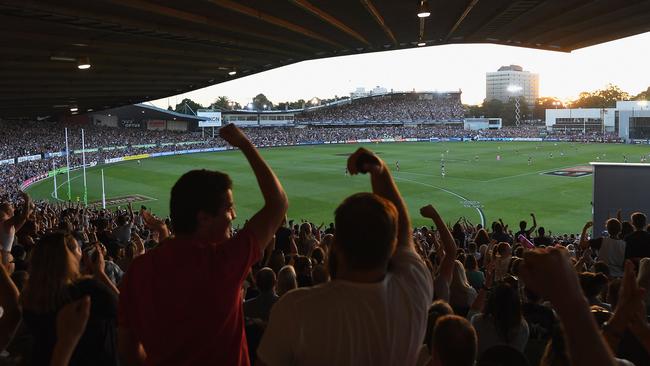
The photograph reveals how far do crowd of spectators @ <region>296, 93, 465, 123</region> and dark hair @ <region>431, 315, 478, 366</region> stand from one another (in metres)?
123

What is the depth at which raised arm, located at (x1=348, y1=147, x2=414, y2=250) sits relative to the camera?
275 cm

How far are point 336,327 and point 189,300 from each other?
78 centimetres

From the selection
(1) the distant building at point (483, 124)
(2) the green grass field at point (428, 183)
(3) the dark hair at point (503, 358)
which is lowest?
(2) the green grass field at point (428, 183)

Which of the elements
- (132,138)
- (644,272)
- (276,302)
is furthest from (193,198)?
(132,138)

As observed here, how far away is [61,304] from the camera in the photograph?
3102 mm

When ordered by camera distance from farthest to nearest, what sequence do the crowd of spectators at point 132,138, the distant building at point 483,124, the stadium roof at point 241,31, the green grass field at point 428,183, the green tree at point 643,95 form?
1. the green tree at point 643,95
2. the distant building at point 483,124
3. the crowd of spectators at point 132,138
4. the green grass field at point 428,183
5. the stadium roof at point 241,31

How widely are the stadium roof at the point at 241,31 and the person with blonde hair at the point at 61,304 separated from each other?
9.44m

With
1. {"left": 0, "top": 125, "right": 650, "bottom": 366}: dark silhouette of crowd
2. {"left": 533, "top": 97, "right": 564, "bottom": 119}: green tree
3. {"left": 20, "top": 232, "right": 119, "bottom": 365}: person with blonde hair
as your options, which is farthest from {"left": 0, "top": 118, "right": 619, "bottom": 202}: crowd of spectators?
{"left": 533, "top": 97, "right": 564, "bottom": 119}: green tree

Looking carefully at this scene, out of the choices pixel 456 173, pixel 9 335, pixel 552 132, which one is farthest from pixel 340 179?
pixel 552 132

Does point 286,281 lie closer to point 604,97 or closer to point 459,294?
point 459,294

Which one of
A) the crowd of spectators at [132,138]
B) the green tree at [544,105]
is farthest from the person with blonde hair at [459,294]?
the green tree at [544,105]

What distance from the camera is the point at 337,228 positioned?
7.34ft

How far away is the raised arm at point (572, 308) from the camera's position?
175 cm

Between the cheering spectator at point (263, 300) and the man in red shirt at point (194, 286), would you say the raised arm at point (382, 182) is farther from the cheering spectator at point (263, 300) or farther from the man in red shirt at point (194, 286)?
the cheering spectator at point (263, 300)
